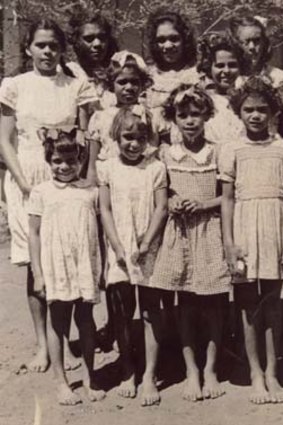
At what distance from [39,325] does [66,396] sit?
Answer: 25.6 inches

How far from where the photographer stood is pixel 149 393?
14.9 feet

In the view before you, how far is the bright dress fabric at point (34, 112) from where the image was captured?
475 centimetres

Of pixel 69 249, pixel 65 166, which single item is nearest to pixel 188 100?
pixel 65 166

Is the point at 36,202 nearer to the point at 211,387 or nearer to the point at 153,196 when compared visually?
the point at 153,196

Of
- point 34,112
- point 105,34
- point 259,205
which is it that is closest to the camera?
point 259,205

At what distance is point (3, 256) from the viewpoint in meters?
7.97

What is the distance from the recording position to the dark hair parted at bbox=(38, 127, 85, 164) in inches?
173

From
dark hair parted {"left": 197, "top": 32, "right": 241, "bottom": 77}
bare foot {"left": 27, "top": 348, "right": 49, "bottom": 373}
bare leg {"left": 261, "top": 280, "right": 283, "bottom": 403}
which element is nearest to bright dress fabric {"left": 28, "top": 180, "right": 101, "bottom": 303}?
bare foot {"left": 27, "top": 348, "right": 49, "bottom": 373}

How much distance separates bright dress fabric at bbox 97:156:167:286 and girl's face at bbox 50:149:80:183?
0.21 m

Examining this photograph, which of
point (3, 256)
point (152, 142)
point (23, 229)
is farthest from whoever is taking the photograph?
point (3, 256)

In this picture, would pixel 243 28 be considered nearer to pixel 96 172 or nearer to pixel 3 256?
pixel 96 172

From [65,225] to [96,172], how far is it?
1.28 ft

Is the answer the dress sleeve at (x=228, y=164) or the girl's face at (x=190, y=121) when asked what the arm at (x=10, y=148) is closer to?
the girl's face at (x=190, y=121)

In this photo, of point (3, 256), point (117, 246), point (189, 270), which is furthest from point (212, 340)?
point (3, 256)
